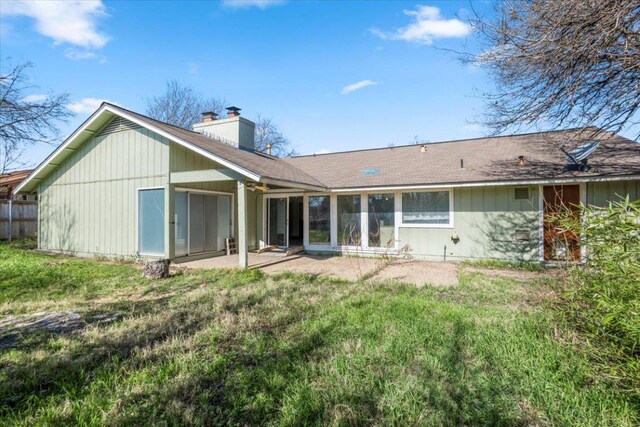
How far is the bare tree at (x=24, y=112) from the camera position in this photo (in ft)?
46.6

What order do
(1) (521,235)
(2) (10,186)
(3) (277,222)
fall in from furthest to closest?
1. (2) (10,186)
2. (3) (277,222)
3. (1) (521,235)

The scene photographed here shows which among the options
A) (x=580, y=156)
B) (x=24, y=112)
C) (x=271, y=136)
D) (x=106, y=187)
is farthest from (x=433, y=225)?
(x=271, y=136)

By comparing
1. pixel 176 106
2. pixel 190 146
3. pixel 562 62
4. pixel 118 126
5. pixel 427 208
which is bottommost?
pixel 427 208

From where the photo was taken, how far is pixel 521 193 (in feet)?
29.9

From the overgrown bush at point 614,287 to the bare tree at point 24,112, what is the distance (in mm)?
20191

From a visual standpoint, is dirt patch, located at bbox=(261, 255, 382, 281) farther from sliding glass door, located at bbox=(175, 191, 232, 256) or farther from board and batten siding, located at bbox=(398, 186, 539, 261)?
sliding glass door, located at bbox=(175, 191, 232, 256)

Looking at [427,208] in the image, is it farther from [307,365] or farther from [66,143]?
[66,143]

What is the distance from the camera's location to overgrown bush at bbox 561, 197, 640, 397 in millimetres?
2322

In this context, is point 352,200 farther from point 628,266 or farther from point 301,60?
point 628,266

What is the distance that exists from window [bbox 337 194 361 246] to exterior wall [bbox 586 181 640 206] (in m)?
6.44

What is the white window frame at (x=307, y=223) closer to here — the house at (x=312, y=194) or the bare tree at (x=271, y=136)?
the house at (x=312, y=194)

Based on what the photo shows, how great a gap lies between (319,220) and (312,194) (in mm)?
998

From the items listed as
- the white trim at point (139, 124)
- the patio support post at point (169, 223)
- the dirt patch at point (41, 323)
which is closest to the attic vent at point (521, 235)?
the white trim at point (139, 124)

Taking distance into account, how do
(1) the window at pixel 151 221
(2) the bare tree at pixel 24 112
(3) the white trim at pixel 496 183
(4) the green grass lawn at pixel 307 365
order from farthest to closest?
(2) the bare tree at pixel 24 112 → (1) the window at pixel 151 221 → (3) the white trim at pixel 496 183 → (4) the green grass lawn at pixel 307 365
